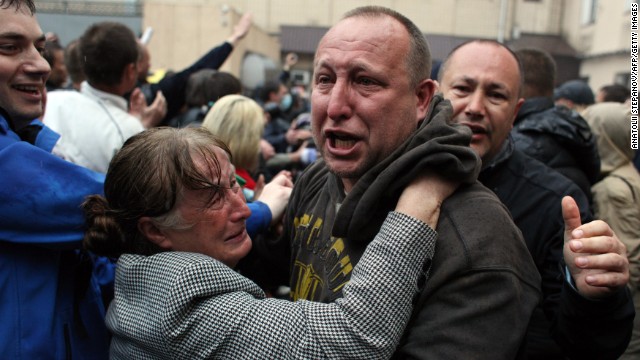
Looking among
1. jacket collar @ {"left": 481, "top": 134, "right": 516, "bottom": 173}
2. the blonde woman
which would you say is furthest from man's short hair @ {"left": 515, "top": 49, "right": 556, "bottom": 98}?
the blonde woman

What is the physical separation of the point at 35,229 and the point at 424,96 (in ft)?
4.48

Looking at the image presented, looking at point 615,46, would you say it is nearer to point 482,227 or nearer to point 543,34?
point 543,34

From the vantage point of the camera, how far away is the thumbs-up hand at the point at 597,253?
1.49 m

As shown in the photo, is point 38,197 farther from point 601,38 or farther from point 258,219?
point 601,38

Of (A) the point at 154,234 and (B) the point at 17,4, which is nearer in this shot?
(A) the point at 154,234

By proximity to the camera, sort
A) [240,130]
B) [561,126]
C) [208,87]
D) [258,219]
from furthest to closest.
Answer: [208,87], [240,130], [561,126], [258,219]

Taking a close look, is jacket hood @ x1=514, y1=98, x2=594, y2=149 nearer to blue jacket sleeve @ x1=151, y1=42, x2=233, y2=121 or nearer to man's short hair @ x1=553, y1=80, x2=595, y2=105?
blue jacket sleeve @ x1=151, y1=42, x2=233, y2=121

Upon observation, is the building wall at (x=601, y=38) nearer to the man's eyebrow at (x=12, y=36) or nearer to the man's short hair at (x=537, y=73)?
the man's short hair at (x=537, y=73)

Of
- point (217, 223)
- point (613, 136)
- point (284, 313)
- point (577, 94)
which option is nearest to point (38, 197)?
point (217, 223)

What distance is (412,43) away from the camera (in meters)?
1.77

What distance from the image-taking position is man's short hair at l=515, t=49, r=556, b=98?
137 inches

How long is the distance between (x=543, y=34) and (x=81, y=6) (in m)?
18.7

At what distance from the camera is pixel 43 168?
1680 mm

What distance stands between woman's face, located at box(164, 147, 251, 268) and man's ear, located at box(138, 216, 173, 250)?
0.01 m
